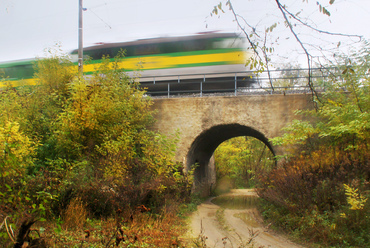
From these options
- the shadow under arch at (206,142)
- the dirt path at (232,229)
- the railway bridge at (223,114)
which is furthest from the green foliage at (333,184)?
the shadow under arch at (206,142)

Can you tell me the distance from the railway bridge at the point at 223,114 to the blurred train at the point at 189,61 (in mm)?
1157

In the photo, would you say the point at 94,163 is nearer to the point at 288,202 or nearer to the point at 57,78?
the point at 57,78

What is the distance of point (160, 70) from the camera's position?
46.1 feet

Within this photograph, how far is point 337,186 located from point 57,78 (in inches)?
400

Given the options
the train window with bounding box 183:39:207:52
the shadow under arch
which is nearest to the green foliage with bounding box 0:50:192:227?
the shadow under arch

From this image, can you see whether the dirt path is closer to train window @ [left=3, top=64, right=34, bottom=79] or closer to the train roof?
the train roof

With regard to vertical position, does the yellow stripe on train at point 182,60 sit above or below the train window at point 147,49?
below

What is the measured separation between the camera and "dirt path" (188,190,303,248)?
264 inches

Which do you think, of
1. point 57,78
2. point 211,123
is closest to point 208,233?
point 211,123

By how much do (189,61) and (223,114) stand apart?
3.70 m

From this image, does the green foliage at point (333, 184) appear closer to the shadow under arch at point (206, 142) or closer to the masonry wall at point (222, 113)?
the masonry wall at point (222, 113)

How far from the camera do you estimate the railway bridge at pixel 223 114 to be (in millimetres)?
10969

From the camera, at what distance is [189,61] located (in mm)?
13719

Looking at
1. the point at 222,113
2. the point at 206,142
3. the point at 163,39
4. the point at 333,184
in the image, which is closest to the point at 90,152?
the point at 222,113
